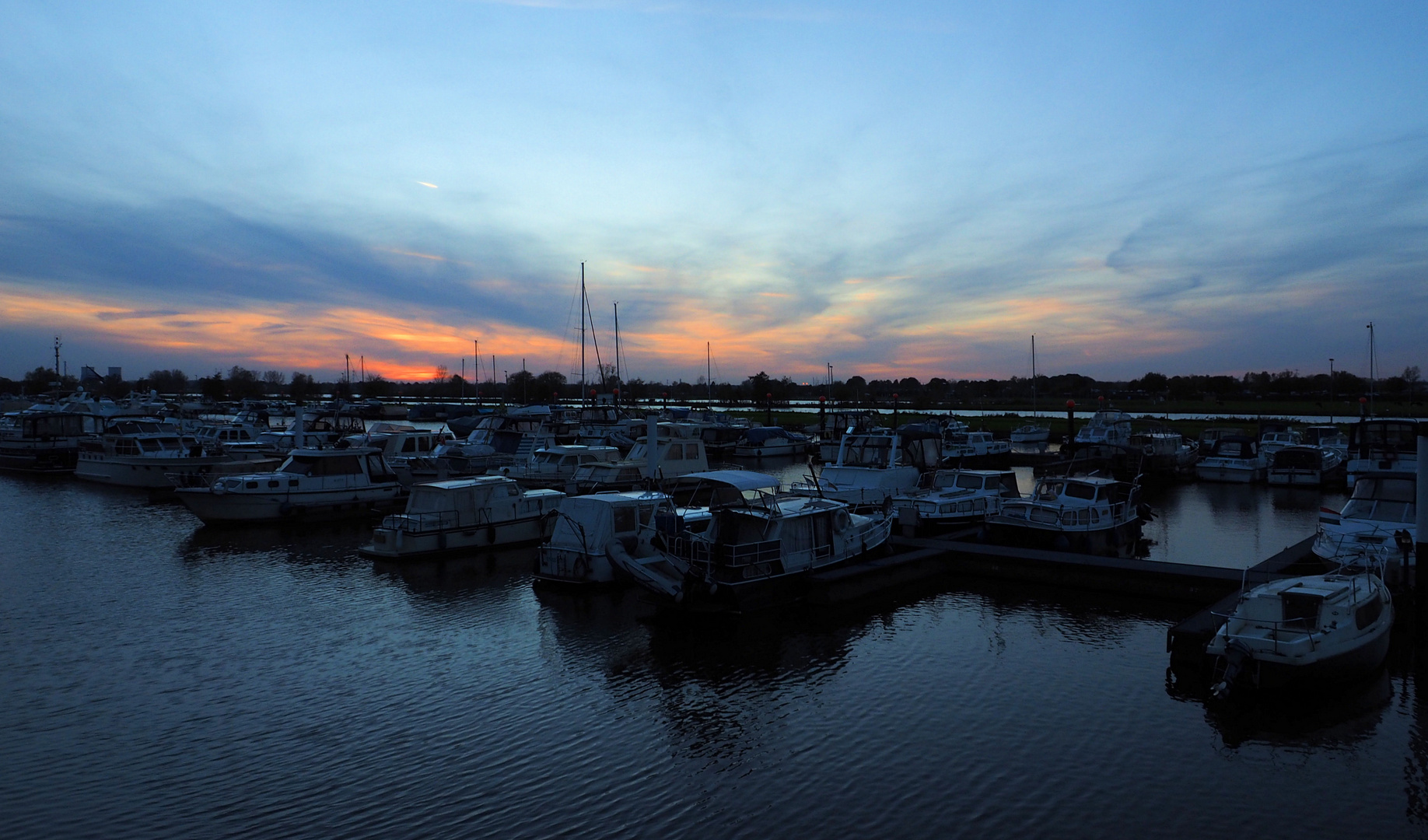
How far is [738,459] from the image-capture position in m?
64.2

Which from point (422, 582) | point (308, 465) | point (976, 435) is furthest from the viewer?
point (976, 435)

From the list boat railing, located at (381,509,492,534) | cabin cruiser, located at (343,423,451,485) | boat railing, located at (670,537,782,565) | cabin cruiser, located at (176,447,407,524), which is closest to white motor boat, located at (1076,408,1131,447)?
boat railing, located at (670,537,782,565)

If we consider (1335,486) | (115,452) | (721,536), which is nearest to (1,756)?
(721,536)

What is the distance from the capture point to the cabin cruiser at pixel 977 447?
55.5m

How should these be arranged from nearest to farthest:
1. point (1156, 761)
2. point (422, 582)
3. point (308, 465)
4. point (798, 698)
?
point (1156, 761) → point (798, 698) → point (422, 582) → point (308, 465)

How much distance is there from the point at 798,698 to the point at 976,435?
48.6 m

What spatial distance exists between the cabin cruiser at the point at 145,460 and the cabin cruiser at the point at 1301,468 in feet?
183

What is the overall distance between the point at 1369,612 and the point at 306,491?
107 ft

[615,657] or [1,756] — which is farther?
[615,657]

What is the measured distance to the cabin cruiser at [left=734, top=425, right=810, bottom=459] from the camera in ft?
213

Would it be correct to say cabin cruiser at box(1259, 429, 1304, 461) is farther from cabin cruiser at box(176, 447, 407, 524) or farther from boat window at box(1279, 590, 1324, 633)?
cabin cruiser at box(176, 447, 407, 524)

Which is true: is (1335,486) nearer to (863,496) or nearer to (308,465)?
(863,496)

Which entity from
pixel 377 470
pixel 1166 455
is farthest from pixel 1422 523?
pixel 1166 455

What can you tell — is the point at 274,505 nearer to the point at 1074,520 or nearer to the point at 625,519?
the point at 625,519
